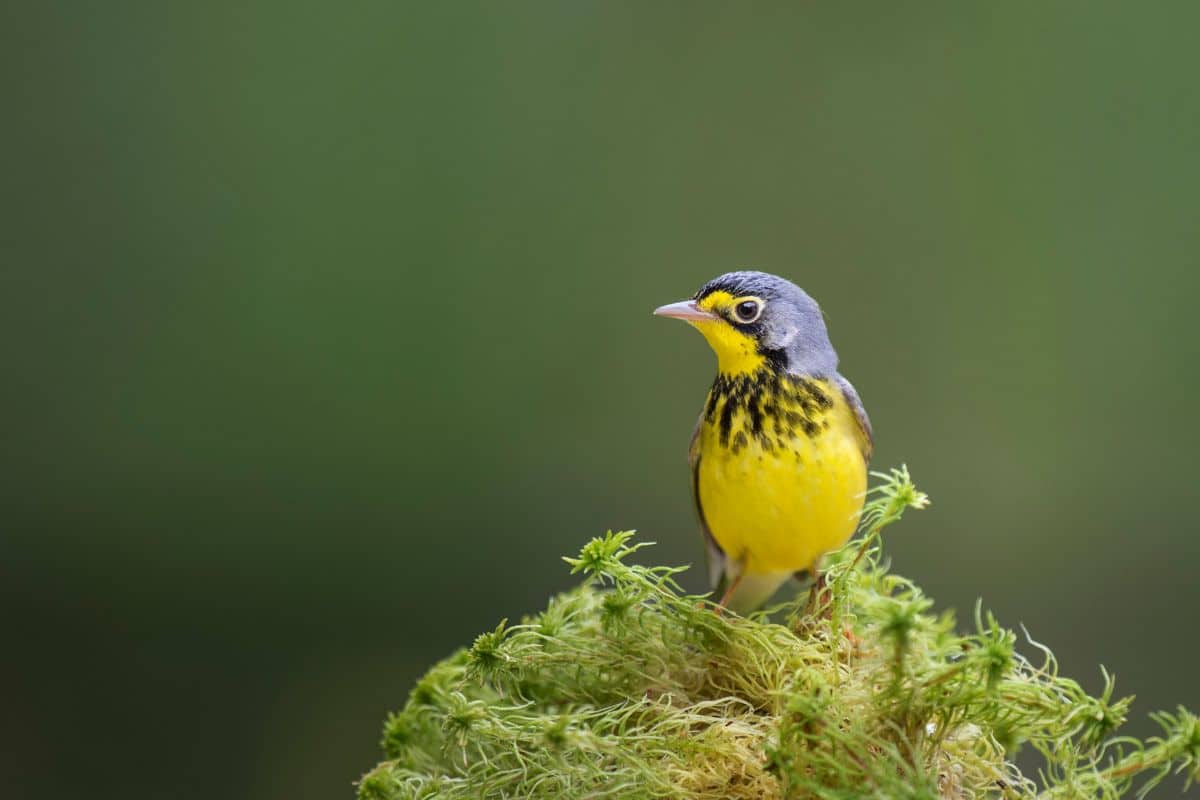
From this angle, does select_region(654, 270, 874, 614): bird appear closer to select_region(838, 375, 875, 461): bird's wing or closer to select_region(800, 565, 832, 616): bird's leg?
select_region(838, 375, 875, 461): bird's wing

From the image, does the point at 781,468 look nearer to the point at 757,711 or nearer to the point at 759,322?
the point at 759,322

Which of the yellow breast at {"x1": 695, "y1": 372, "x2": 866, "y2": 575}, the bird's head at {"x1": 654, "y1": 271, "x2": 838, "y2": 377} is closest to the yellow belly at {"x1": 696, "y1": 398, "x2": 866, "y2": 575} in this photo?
the yellow breast at {"x1": 695, "y1": 372, "x2": 866, "y2": 575}

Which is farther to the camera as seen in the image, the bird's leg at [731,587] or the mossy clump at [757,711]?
the bird's leg at [731,587]

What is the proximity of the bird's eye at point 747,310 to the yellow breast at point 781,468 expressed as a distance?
111mm

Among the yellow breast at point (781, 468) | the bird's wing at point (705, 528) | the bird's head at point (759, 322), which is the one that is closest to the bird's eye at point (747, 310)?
the bird's head at point (759, 322)

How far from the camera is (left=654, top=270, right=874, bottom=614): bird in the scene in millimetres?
1976

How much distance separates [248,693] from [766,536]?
3.12 m

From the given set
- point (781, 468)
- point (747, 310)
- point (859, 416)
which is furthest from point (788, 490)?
point (747, 310)

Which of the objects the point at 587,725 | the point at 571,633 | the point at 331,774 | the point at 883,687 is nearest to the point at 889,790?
the point at 883,687

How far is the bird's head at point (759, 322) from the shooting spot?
2.04m

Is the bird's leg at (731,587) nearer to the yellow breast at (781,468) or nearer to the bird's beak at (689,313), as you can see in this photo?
the yellow breast at (781,468)

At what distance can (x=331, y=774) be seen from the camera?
4.23 meters

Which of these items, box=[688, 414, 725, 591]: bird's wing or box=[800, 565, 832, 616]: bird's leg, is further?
A: box=[688, 414, 725, 591]: bird's wing

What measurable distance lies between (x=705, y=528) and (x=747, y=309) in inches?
18.6
